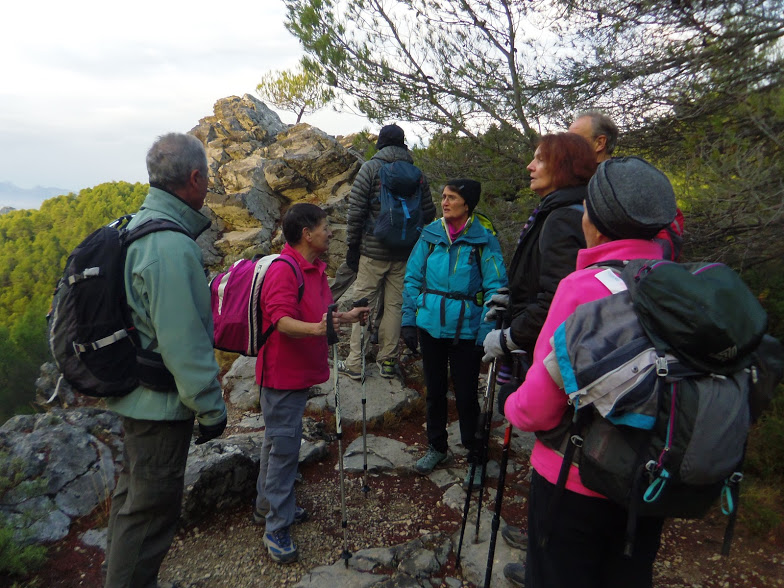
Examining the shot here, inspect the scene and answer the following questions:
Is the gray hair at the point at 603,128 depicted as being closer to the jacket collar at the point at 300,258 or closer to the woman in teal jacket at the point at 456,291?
the woman in teal jacket at the point at 456,291

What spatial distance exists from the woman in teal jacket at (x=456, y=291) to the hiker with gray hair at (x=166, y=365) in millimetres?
1707

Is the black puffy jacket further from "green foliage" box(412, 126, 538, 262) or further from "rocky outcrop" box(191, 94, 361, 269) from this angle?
"rocky outcrop" box(191, 94, 361, 269)

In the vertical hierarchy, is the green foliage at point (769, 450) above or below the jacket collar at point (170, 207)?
below

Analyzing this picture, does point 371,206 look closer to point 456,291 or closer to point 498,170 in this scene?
point 498,170

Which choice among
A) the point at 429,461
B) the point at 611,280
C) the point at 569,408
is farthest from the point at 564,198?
the point at 429,461

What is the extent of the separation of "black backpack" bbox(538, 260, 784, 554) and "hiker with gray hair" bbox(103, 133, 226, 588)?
155 cm

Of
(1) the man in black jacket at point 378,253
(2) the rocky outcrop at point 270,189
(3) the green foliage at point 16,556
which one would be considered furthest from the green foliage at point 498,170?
(2) the rocky outcrop at point 270,189

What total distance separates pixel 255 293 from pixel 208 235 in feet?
31.0

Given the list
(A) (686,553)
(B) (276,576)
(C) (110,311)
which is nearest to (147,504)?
(C) (110,311)

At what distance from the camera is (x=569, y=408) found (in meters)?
1.58

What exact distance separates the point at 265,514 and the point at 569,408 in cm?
255

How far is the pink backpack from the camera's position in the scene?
9.18ft

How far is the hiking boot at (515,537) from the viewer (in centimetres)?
304

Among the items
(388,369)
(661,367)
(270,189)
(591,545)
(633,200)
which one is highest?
(270,189)
